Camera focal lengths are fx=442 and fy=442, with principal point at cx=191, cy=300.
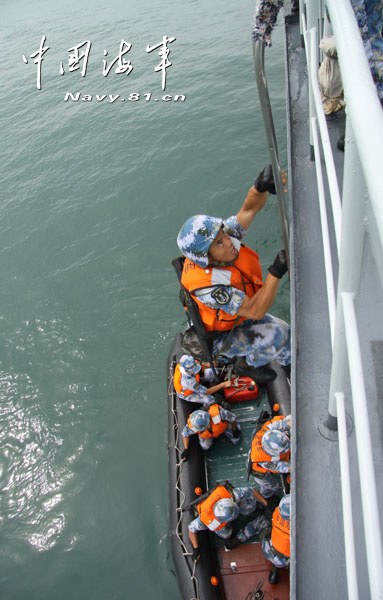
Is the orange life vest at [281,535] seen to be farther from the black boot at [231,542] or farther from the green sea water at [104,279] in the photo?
the green sea water at [104,279]

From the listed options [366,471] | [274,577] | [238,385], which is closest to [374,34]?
[366,471]

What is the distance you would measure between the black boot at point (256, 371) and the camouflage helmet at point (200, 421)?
0.72 m

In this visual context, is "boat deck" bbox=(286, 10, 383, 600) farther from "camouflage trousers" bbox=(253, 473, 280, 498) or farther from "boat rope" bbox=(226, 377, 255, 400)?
"boat rope" bbox=(226, 377, 255, 400)

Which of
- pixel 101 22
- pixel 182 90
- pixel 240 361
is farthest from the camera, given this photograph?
pixel 101 22

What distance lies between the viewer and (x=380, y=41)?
287 centimetres

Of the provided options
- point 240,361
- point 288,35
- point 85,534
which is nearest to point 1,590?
point 85,534

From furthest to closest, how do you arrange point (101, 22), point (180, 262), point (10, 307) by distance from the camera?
point (101, 22)
point (10, 307)
point (180, 262)

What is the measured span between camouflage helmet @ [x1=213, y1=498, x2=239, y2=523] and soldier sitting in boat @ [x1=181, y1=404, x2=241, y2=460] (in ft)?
2.91

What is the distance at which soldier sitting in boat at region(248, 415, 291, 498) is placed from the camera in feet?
13.4

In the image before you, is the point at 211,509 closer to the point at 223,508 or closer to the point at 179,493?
the point at 223,508

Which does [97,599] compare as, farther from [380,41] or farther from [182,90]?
[182,90]

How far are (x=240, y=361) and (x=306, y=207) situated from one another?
1.75 m

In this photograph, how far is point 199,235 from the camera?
10.6ft

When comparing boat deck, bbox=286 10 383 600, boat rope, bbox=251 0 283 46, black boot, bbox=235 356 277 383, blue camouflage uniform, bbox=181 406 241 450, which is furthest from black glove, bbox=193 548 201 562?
boat rope, bbox=251 0 283 46
